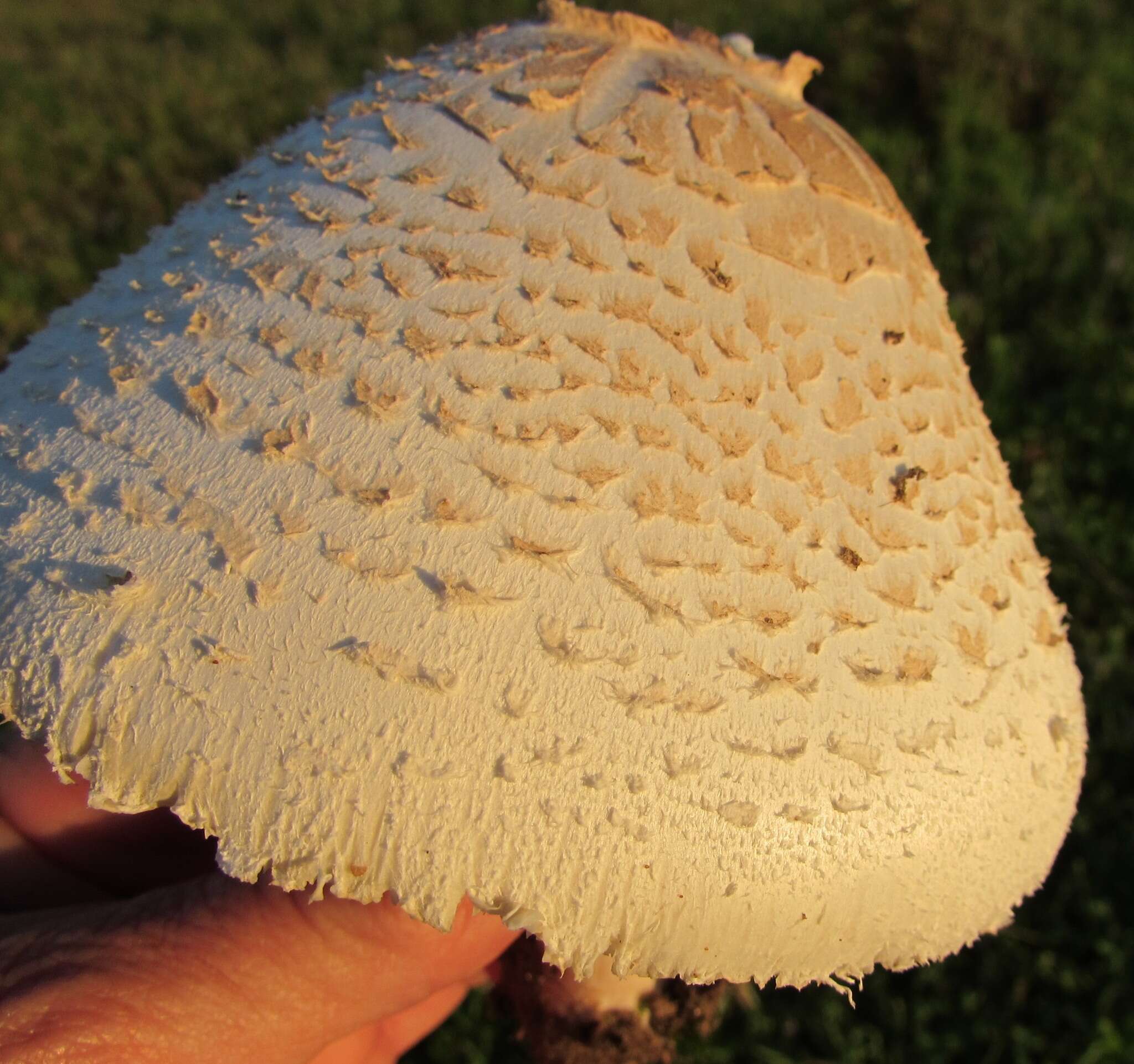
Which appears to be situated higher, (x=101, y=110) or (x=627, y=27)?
(x=627, y=27)

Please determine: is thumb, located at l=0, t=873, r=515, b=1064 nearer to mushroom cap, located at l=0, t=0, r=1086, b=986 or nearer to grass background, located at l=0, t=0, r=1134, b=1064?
mushroom cap, located at l=0, t=0, r=1086, b=986

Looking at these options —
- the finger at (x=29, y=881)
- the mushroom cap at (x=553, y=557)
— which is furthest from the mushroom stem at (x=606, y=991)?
the finger at (x=29, y=881)

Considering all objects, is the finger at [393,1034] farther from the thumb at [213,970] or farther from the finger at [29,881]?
the finger at [29,881]

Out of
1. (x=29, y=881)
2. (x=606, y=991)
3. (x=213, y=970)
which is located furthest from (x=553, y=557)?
(x=29, y=881)

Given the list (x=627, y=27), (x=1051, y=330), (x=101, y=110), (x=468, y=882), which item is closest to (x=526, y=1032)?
(x=468, y=882)

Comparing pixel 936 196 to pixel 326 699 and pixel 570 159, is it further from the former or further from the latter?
pixel 326 699

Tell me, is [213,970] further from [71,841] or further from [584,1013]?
[584,1013]
